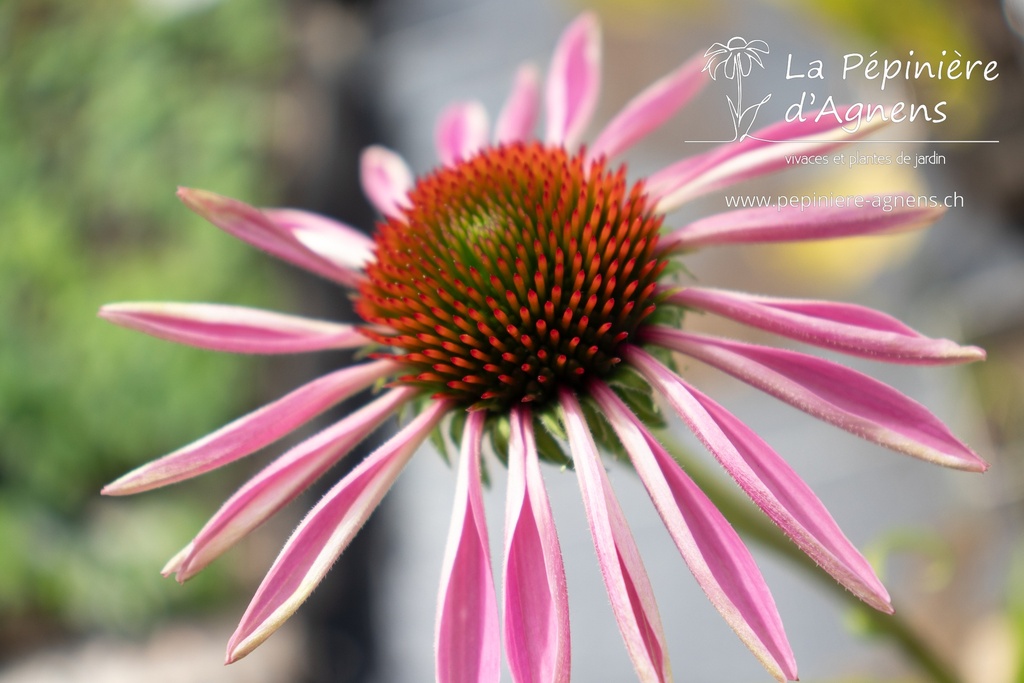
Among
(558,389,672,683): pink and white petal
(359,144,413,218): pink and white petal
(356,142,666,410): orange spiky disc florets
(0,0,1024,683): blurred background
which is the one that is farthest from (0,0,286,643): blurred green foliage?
(558,389,672,683): pink and white petal

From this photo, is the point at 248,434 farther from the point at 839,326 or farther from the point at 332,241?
the point at 839,326

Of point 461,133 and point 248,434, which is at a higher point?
point 461,133

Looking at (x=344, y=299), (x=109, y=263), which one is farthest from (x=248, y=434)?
(x=109, y=263)

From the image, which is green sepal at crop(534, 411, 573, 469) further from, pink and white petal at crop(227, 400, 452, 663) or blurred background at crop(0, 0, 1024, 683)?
blurred background at crop(0, 0, 1024, 683)

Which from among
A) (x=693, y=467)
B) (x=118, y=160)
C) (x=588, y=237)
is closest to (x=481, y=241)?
(x=588, y=237)

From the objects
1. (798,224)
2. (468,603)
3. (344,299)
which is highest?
(798,224)

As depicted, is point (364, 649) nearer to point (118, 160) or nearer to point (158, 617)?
point (158, 617)
